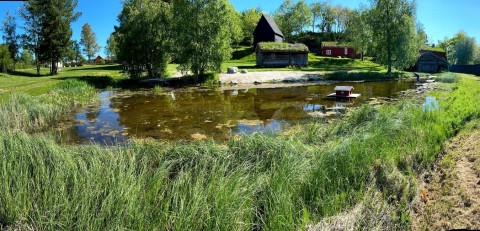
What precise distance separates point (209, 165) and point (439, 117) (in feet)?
27.0

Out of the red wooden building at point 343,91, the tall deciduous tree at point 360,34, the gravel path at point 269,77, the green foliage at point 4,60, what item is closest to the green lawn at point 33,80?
the green foliage at point 4,60

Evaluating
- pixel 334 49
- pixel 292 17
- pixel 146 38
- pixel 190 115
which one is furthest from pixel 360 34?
pixel 190 115

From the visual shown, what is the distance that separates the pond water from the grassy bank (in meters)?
2.99

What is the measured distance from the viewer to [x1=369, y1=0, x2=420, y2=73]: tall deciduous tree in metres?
39.1

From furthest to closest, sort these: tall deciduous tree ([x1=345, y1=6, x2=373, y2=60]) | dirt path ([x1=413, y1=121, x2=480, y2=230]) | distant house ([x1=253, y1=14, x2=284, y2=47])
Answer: distant house ([x1=253, y1=14, x2=284, y2=47])
tall deciduous tree ([x1=345, y1=6, x2=373, y2=60])
dirt path ([x1=413, y1=121, x2=480, y2=230])

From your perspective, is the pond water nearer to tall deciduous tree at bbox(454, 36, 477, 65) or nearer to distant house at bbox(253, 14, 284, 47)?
distant house at bbox(253, 14, 284, 47)

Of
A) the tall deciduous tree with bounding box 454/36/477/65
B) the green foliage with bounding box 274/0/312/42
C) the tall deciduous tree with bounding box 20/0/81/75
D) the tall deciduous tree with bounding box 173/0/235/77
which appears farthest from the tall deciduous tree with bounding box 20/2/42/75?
the tall deciduous tree with bounding box 454/36/477/65

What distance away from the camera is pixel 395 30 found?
39.6 m

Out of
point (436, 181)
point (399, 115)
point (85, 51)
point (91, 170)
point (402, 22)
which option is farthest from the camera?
point (85, 51)

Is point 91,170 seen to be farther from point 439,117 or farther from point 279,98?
point 279,98

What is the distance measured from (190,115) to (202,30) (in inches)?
649

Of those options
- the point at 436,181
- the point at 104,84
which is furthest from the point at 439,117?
the point at 104,84

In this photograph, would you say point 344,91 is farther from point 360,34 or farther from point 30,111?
point 360,34

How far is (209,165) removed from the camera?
6.59 metres
